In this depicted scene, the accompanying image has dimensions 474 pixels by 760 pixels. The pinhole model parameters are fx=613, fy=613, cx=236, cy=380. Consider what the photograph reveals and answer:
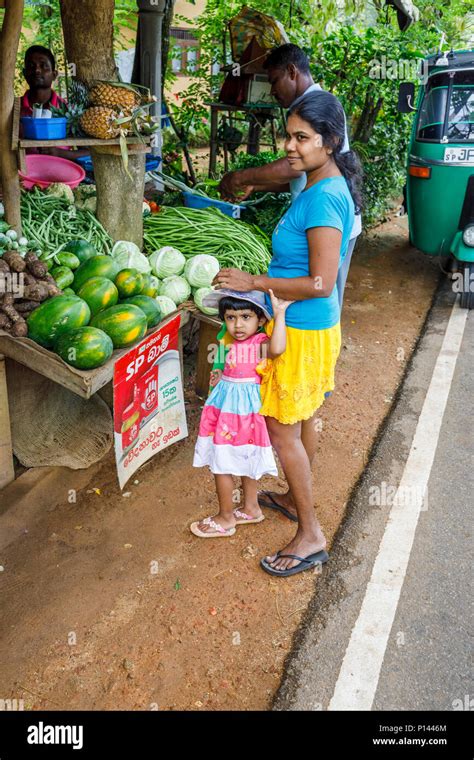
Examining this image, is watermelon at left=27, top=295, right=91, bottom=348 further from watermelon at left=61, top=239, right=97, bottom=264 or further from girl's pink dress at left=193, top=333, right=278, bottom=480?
girl's pink dress at left=193, top=333, right=278, bottom=480

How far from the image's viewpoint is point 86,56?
3.74 meters

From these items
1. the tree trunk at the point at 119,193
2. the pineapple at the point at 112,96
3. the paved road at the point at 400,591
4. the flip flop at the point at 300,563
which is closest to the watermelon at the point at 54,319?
the tree trunk at the point at 119,193

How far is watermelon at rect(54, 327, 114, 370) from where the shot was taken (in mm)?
3031

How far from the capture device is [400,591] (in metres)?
3.13

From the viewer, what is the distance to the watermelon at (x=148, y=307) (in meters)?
3.54

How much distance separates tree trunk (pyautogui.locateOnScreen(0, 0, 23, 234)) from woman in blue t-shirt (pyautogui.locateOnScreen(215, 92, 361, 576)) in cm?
154

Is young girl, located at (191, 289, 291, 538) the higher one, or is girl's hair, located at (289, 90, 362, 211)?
girl's hair, located at (289, 90, 362, 211)

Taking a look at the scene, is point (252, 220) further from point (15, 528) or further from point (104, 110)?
point (15, 528)

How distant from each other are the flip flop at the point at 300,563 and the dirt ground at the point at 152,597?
0.05 meters

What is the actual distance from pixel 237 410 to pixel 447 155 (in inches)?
206

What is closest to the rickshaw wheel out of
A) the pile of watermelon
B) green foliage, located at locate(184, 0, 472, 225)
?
green foliage, located at locate(184, 0, 472, 225)

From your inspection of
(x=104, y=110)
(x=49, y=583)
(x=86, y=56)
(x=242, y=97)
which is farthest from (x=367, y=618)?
(x=242, y=97)

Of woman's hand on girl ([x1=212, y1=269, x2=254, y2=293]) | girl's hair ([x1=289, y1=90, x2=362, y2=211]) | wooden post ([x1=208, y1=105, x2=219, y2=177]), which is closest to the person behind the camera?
girl's hair ([x1=289, y1=90, x2=362, y2=211])

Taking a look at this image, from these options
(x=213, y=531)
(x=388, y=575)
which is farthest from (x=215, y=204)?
(x=388, y=575)
